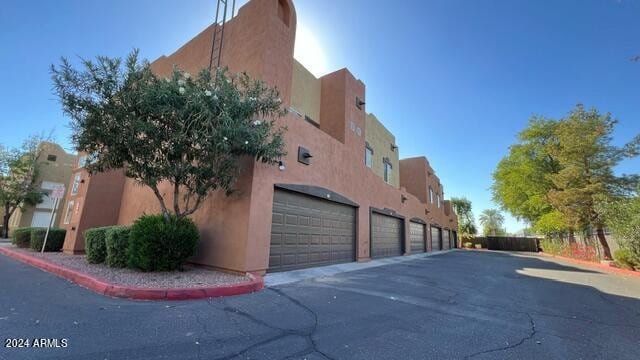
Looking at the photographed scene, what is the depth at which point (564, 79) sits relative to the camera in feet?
43.0

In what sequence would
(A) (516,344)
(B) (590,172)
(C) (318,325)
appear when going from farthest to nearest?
(B) (590,172)
(C) (318,325)
(A) (516,344)

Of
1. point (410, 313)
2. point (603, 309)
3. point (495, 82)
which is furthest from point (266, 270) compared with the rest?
point (495, 82)

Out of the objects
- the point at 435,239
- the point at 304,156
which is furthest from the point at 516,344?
the point at 435,239

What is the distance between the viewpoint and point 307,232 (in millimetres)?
9492

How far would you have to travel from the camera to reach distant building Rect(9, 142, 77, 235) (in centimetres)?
2306

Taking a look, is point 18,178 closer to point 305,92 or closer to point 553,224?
point 305,92

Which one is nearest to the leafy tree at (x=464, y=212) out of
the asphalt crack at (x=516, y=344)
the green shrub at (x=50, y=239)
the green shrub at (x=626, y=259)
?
the green shrub at (x=626, y=259)

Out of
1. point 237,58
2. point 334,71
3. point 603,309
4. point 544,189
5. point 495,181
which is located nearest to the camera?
point 603,309

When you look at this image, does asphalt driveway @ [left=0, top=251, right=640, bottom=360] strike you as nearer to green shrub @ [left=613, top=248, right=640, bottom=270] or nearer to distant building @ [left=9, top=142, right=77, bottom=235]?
green shrub @ [left=613, top=248, right=640, bottom=270]

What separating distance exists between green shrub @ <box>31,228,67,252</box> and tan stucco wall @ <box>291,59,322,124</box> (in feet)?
34.7

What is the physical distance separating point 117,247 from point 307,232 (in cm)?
526

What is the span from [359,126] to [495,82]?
6330 mm

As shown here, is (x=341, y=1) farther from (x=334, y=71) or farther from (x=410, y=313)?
(x=410, y=313)

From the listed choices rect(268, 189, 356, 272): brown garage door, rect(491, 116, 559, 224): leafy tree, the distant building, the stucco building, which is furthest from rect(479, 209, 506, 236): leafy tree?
the distant building
